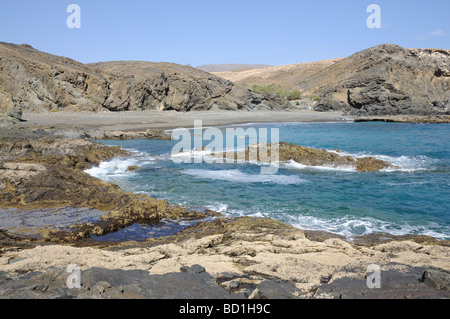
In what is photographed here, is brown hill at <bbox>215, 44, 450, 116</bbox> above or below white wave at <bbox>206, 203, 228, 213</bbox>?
above

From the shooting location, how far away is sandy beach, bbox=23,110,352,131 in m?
28.0

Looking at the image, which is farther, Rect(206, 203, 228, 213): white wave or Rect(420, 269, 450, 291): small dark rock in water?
Rect(206, 203, 228, 213): white wave

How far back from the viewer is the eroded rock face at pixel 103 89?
31.3 m

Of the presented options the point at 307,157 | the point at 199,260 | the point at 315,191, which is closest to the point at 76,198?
the point at 199,260

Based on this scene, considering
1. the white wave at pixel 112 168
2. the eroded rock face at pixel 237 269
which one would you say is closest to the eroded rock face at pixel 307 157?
the white wave at pixel 112 168

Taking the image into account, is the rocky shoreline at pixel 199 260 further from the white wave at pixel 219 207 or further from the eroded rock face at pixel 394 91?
the eroded rock face at pixel 394 91

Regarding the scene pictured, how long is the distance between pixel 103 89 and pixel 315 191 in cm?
3197

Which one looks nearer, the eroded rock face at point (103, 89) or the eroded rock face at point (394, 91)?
the eroded rock face at point (103, 89)

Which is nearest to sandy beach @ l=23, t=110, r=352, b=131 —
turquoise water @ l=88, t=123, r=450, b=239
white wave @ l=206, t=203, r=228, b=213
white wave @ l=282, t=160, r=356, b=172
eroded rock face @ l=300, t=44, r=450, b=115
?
eroded rock face @ l=300, t=44, r=450, b=115

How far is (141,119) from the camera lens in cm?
3312

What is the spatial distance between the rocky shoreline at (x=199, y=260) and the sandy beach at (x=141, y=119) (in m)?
20.6

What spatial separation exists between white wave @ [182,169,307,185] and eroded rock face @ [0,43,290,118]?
18.7 m

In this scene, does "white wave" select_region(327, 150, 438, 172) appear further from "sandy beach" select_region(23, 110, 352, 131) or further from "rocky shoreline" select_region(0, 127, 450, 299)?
"sandy beach" select_region(23, 110, 352, 131)
